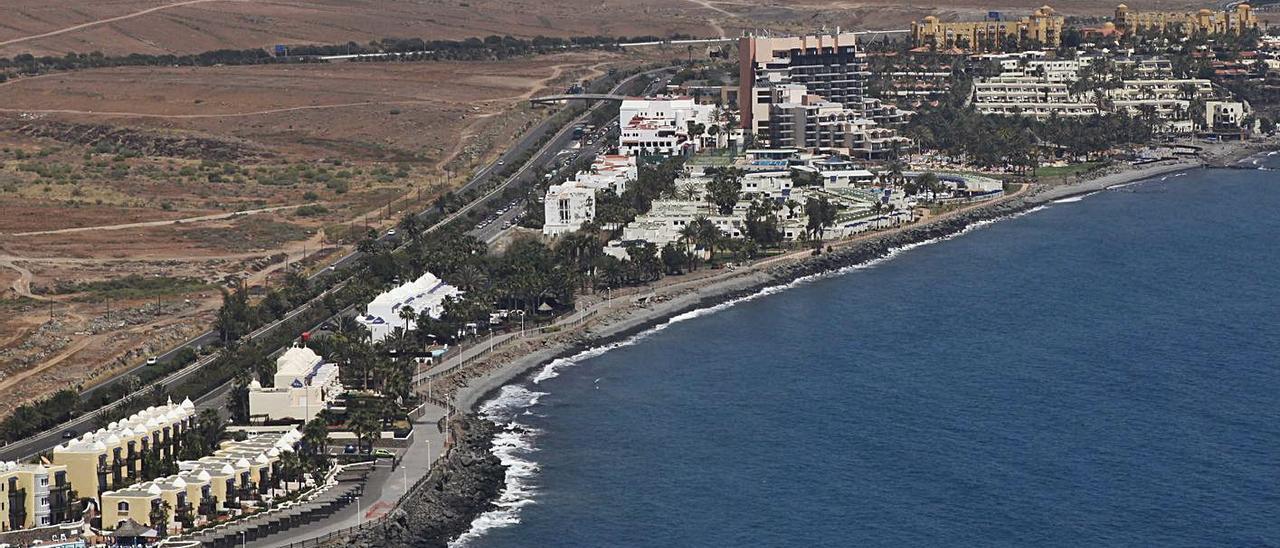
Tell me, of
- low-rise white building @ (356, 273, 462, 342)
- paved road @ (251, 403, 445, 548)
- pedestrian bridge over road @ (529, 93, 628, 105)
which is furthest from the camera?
pedestrian bridge over road @ (529, 93, 628, 105)

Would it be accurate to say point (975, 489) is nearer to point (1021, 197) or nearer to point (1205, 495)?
point (1205, 495)

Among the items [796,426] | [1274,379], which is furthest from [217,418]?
[1274,379]

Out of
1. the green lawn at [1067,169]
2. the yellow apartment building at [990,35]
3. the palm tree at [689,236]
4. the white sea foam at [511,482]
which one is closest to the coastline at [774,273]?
the green lawn at [1067,169]

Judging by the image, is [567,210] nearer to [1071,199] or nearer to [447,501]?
[1071,199]

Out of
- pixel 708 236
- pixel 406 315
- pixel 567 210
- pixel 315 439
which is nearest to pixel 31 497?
pixel 315 439

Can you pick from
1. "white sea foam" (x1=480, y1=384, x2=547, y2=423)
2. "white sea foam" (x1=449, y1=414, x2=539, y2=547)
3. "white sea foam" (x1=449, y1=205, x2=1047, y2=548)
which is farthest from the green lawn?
"white sea foam" (x1=449, y1=414, x2=539, y2=547)

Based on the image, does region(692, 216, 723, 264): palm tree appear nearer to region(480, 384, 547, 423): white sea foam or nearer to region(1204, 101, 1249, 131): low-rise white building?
region(480, 384, 547, 423): white sea foam

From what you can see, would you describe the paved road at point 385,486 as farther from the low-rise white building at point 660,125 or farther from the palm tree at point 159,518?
the low-rise white building at point 660,125
